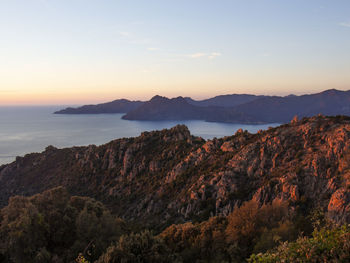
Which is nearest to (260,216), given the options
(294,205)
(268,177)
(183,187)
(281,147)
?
(294,205)

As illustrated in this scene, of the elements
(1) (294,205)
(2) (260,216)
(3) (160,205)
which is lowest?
(3) (160,205)

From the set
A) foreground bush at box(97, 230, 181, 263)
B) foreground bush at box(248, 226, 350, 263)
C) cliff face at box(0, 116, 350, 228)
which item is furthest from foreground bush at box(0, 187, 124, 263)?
cliff face at box(0, 116, 350, 228)

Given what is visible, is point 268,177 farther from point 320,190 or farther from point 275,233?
point 275,233

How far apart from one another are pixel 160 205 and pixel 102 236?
2407 centimetres

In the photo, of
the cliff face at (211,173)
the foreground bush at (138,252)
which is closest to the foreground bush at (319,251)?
the foreground bush at (138,252)

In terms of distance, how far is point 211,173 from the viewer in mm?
43344

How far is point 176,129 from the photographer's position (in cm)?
6750

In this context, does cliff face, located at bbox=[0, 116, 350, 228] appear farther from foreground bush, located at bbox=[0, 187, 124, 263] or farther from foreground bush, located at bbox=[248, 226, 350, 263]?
foreground bush, located at bbox=[248, 226, 350, 263]

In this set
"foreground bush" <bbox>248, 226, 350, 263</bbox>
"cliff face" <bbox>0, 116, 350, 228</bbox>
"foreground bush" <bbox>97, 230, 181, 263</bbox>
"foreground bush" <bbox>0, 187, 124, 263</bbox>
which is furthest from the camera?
"cliff face" <bbox>0, 116, 350, 228</bbox>

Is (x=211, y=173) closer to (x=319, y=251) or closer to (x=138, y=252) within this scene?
(x=138, y=252)

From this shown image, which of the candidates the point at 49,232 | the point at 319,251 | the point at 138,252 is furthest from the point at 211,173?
the point at 319,251

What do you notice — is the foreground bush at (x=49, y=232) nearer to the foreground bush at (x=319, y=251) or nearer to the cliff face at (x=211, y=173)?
the foreground bush at (x=319, y=251)

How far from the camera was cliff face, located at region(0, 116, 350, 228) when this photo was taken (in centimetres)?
3162

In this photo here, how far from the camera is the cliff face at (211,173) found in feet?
104
